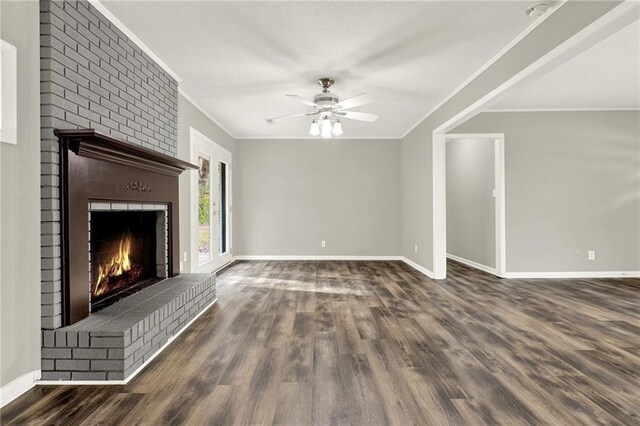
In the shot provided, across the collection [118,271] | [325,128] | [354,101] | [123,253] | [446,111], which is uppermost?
[446,111]

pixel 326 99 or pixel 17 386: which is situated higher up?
pixel 326 99

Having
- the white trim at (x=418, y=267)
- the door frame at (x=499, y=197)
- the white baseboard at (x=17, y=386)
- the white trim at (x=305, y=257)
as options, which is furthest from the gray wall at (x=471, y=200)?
the white baseboard at (x=17, y=386)

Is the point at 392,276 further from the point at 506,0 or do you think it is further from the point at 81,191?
the point at 81,191

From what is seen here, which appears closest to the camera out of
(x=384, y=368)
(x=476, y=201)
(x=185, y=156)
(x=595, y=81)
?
(x=384, y=368)

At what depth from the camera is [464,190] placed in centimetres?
660

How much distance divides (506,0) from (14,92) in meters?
3.02

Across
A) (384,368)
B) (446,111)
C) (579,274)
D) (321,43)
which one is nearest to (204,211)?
(321,43)

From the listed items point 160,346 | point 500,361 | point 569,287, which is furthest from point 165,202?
point 569,287

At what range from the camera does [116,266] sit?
2781 mm

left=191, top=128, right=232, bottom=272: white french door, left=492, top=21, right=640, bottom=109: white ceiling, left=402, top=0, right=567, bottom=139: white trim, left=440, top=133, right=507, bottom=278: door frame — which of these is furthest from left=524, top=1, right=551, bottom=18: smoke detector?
left=191, top=128, right=232, bottom=272: white french door

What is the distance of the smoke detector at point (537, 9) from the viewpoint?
2343 mm

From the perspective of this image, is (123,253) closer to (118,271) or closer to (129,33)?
(118,271)

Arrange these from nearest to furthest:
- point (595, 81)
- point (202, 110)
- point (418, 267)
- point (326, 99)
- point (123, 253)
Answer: point (123, 253)
point (326, 99)
point (595, 81)
point (202, 110)
point (418, 267)

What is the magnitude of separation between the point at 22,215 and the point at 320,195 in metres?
5.34
